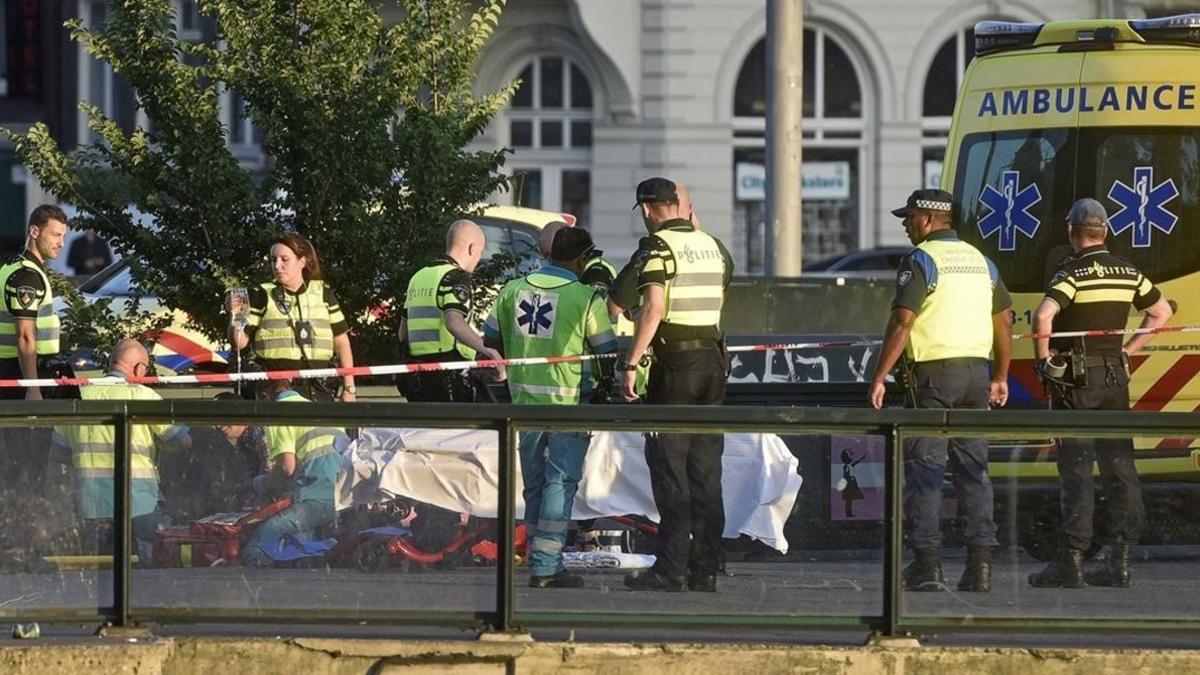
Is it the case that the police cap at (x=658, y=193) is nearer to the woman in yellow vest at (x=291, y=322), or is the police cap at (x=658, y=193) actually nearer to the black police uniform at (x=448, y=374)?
the woman in yellow vest at (x=291, y=322)

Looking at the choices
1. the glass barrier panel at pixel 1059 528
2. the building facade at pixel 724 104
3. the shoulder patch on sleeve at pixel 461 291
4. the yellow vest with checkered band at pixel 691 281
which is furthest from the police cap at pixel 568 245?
the building facade at pixel 724 104

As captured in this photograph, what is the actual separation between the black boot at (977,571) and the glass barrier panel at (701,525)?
1.04ft

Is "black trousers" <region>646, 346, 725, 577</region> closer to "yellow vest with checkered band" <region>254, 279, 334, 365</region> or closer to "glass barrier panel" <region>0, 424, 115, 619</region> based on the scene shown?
"glass barrier panel" <region>0, 424, 115, 619</region>

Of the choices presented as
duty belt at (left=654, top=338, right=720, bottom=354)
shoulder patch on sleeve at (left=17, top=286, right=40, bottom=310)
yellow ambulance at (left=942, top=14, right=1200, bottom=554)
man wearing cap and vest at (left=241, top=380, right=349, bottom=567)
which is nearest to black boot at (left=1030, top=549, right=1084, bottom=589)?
duty belt at (left=654, top=338, right=720, bottom=354)

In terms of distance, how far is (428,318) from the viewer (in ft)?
39.4

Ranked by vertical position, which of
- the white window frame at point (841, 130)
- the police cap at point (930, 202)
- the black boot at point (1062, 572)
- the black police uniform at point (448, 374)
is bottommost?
the black boot at point (1062, 572)

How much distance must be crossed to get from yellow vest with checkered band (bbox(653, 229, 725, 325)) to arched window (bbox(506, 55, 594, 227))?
20.8 meters

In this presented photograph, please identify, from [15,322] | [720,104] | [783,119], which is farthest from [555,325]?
[720,104]

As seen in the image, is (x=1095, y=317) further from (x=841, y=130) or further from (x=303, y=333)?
(x=841, y=130)

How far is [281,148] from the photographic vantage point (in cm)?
1295

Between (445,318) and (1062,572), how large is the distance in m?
4.36

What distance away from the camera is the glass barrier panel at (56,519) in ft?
26.8

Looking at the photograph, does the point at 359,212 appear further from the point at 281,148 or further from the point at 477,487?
the point at 477,487

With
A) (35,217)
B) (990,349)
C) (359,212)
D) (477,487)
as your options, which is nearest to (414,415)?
(477,487)
